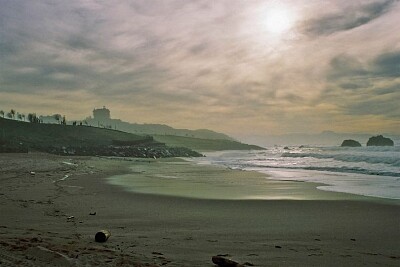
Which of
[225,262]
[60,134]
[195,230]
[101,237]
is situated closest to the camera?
[225,262]

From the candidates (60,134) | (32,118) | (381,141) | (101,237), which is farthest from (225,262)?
(32,118)

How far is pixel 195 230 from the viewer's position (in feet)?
29.2

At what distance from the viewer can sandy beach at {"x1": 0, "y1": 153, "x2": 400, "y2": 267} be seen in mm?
6422

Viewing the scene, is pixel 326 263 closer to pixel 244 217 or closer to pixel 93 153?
pixel 244 217

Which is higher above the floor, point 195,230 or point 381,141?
point 381,141

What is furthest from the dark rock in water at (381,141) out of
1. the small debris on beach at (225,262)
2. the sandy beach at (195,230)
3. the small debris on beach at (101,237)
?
the small debris on beach at (225,262)

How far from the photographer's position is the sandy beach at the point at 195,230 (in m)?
6.42

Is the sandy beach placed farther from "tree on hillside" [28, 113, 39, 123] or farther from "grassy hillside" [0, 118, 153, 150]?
"tree on hillside" [28, 113, 39, 123]

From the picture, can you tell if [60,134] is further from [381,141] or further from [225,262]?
[225,262]

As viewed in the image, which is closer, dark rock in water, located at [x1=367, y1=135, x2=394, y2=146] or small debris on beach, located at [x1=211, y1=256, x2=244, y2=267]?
small debris on beach, located at [x1=211, y1=256, x2=244, y2=267]

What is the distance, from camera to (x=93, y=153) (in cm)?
7181

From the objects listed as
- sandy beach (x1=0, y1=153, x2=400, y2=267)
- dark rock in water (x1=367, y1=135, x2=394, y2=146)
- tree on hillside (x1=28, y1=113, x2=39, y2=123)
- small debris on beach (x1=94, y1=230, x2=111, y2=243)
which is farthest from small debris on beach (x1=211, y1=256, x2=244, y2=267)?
tree on hillside (x1=28, y1=113, x2=39, y2=123)

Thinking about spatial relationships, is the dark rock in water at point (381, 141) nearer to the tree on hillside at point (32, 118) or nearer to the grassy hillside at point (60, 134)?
the grassy hillside at point (60, 134)

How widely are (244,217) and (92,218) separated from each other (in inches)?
171
